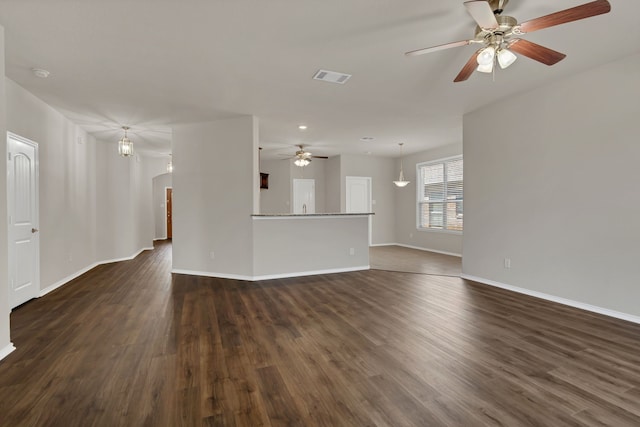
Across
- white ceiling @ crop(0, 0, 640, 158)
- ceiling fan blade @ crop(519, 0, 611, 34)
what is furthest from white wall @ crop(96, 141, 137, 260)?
A: ceiling fan blade @ crop(519, 0, 611, 34)

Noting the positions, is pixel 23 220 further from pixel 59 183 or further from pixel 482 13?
pixel 482 13

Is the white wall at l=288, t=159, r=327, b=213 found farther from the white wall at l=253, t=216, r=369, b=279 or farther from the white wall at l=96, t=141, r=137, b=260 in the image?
the white wall at l=96, t=141, r=137, b=260

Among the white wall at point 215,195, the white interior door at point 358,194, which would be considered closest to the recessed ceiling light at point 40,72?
the white wall at point 215,195

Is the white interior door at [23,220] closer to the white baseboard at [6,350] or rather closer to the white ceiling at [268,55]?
the white ceiling at [268,55]

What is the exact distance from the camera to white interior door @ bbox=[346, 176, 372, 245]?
873 centimetres

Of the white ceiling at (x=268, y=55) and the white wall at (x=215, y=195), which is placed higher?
the white ceiling at (x=268, y=55)

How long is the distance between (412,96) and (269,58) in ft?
6.86

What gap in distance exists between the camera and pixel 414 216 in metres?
8.57

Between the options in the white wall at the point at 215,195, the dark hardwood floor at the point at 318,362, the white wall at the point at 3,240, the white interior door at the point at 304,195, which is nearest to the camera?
the dark hardwood floor at the point at 318,362

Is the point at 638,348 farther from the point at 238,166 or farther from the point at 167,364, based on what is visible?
the point at 238,166

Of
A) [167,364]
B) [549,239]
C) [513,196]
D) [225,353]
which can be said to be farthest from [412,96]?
[167,364]

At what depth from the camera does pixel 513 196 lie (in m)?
4.26

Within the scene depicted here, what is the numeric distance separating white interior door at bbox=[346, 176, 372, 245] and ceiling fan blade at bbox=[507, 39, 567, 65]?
6.30 m

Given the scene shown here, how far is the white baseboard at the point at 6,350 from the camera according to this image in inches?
95.0
